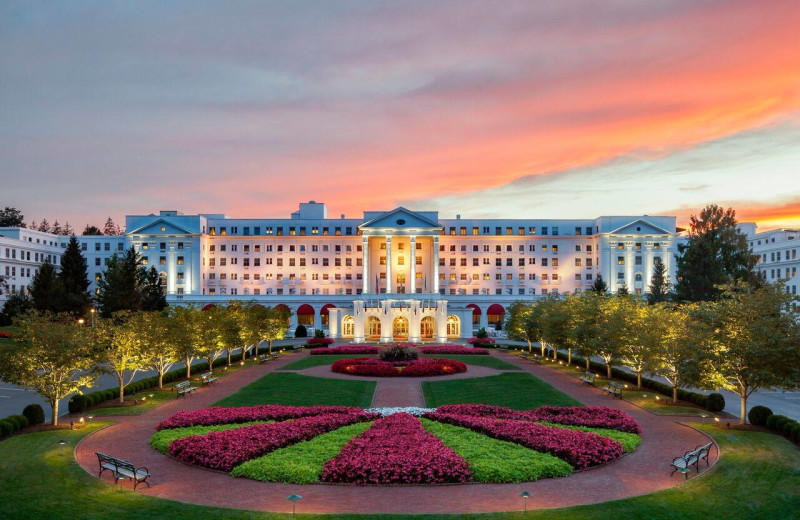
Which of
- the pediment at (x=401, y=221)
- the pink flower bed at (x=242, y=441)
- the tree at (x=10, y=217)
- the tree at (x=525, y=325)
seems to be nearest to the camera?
the pink flower bed at (x=242, y=441)

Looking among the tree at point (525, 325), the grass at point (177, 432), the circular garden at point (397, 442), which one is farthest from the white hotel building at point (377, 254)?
the grass at point (177, 432)

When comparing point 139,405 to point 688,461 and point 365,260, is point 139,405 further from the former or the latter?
point 365,260

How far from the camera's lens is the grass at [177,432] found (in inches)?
1115

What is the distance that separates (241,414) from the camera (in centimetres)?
3416

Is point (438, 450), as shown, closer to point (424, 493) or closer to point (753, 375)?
point (424, 493)

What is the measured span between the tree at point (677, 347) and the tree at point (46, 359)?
3320 centimetres

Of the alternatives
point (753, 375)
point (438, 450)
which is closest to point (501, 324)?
point (753, 375)

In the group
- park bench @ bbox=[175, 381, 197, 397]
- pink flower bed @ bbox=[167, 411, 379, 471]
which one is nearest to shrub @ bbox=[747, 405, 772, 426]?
pink flower bed @ bbox=[167, 411, 379, 471]

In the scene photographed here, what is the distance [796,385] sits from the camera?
30.3 m

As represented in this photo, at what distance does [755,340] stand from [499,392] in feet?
61.4

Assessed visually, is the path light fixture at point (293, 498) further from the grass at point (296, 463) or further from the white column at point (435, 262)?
the white column at point (435, 262)

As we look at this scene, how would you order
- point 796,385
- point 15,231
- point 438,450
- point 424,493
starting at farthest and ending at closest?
point 15,231 → point 796,385 → point 438,450 → point 424,493

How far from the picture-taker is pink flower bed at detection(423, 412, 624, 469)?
2542 centimetres

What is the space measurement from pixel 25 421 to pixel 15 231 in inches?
4334
